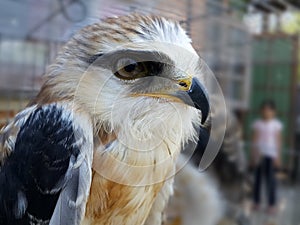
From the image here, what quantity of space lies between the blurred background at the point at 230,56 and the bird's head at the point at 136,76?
0.26ft

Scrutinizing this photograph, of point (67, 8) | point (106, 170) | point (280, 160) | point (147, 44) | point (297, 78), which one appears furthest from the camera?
point (297, 78)

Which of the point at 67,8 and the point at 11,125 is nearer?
the point at 11,125

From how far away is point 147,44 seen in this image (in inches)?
41.4

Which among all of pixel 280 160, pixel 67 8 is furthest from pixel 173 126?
pixel 280 160

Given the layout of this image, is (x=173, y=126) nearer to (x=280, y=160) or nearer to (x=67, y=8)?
(x=67, y=8)

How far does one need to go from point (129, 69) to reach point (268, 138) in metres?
4.90

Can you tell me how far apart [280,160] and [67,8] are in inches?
182

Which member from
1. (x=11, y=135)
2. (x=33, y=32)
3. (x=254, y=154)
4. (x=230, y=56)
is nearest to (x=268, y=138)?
(x=254, y=154)

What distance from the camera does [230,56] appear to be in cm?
656

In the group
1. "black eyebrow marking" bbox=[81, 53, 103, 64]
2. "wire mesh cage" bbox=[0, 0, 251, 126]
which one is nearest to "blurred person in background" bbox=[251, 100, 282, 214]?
"wire mesh cage" bbox=[0, 0, 251, 126]

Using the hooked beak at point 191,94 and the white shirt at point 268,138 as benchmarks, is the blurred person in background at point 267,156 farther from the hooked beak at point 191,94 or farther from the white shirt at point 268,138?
the hooked beak at point 191,94

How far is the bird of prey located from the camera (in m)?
1.09

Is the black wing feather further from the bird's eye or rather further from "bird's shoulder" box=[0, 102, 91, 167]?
the bird's eye

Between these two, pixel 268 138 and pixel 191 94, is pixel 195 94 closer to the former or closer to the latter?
pixel 191 94
